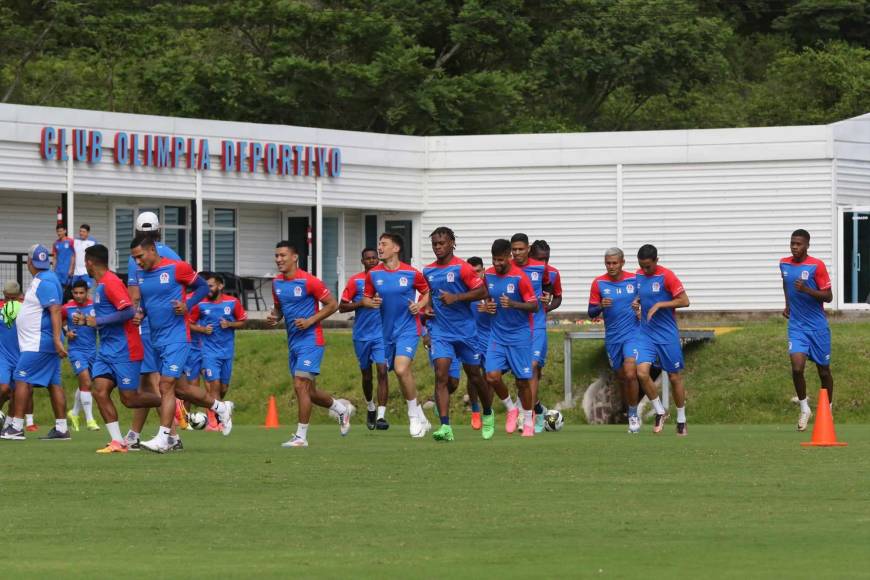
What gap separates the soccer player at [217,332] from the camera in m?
25.5

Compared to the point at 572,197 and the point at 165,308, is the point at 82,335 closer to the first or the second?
the point at 165,308

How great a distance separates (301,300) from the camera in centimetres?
1875

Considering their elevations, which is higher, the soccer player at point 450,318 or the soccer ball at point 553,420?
the soccer player at point 450,318

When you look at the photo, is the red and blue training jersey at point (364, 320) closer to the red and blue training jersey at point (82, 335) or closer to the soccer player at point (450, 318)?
the soccer player at point (450, 318)

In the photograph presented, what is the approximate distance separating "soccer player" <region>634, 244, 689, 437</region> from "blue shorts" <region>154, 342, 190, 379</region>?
6.17 m

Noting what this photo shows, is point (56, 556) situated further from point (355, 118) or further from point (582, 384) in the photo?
point (355, 118)

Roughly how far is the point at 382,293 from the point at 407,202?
26.7 meters

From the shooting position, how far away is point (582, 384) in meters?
30.4

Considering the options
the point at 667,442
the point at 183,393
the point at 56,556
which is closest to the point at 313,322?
the point at 183,393

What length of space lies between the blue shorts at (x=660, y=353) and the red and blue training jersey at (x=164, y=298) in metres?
6.33

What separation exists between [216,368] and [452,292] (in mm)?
6589

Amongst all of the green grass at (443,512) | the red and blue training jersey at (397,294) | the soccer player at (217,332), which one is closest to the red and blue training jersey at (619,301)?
the red and blue training jersey at (397,294)

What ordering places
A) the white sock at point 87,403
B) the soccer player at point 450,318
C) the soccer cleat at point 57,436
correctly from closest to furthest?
the soccer player at point 450,318
the soccer cleat at point 57,436
the white sock at point 87,403

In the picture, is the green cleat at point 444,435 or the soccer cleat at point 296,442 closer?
the soccer cleat at point 296,442
